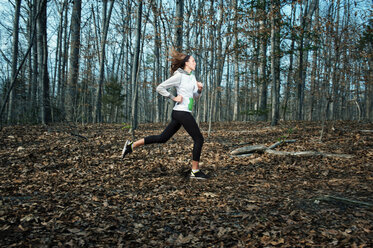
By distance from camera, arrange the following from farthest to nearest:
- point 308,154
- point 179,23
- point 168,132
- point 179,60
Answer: point 179,23
point 308,154
point 168,132
point 179,60

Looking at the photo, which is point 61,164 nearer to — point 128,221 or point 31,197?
point 31,197

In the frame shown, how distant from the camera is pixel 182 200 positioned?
3461 mm

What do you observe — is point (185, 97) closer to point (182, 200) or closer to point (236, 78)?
point (182, 200)

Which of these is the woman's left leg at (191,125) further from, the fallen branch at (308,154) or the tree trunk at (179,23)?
the tree trunk at (179,23)

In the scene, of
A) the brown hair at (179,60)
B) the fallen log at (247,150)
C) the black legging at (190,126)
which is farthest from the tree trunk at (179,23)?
the black legging at (190,126)

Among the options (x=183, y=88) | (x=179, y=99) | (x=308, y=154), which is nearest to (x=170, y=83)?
(x=183, y=88)

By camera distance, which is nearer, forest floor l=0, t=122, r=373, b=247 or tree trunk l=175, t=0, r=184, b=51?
forest floor l=0, t=122, r=373, b=247

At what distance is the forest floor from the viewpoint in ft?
7.79

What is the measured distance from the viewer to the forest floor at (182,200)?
237 cm

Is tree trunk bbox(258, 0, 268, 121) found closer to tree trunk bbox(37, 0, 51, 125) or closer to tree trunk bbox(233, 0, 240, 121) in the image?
tree trunk bbox(233, 0, 240, 121)

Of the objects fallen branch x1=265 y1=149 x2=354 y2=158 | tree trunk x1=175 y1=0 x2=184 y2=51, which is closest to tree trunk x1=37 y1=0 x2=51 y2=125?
tree trunk x1=175 y1=0 x2=184 y2=51

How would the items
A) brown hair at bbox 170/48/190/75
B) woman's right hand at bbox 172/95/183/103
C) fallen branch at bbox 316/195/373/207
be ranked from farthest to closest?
brown hair at bbox 170/48/190/75 → woman's right hand at bbox 172/95/183/103 → fallen branch at bbox 316/195/373/207

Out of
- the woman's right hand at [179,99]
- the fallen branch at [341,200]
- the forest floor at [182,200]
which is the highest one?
the woman's right hand at [179,99]

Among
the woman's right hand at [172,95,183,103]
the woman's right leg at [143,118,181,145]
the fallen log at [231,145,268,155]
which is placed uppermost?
the woman's right hand at [172,95,183,103]
